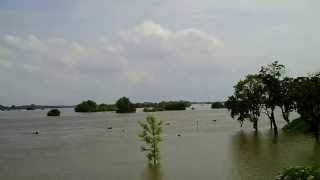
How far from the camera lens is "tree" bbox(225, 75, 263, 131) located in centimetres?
7831

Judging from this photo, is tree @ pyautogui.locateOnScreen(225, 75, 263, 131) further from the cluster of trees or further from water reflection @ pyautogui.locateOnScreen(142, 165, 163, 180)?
water reflection @ pyautogui.locateOnScreen(142, 165, 163, 180)

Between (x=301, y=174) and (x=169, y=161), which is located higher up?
(x=301, y=174)

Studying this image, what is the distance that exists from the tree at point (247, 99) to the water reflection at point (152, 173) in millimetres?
36689

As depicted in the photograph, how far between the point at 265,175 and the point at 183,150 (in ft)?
73.2

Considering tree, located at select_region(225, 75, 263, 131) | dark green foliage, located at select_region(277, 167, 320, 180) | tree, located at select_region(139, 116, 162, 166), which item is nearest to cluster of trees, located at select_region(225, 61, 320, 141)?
tree, located at select_region(225, 75, 263, 131)

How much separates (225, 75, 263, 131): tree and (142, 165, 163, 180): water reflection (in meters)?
36.7

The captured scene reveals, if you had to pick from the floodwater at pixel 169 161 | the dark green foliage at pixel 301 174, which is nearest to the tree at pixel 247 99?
the floodwater at pixel 169 161

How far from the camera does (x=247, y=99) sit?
267 ft

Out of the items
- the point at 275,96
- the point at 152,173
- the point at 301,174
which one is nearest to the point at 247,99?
the point at 275,96

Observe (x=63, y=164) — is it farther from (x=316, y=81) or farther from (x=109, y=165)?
(x=316, y=81)

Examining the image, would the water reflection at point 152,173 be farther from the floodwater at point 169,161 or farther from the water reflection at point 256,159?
the water reflection at point 256,159

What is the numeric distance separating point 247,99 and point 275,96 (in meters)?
6.94

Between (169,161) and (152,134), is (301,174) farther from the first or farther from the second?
(169,161)

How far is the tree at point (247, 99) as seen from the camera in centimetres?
7831
